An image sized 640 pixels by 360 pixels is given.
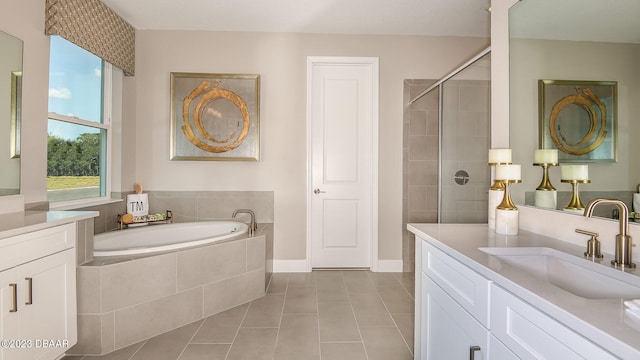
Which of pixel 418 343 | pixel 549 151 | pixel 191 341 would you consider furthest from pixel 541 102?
pixel 191 341

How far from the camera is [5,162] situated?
6.12 feet

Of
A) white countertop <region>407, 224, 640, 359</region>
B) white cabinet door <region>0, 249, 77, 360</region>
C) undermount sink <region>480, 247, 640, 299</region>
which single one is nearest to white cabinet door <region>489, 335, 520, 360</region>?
white countertop <region>407, 224, 640, 359</region>

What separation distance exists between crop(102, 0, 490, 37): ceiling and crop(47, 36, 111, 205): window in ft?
2.14

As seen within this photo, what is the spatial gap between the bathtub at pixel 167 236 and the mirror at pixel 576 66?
2.12 metres

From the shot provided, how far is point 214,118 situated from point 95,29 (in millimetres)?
1178

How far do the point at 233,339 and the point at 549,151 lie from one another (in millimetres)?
2016

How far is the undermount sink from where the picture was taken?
94 cm

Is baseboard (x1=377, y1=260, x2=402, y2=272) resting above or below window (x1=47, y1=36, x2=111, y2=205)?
below

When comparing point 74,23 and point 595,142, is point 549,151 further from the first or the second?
point 74,23

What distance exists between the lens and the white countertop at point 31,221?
1.35m

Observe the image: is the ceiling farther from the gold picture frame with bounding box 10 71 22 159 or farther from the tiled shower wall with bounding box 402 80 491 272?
the gold picture frame with bounding box 10 71 22 159

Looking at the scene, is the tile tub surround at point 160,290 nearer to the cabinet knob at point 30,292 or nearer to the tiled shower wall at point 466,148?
the cabinet knob at point 30,292

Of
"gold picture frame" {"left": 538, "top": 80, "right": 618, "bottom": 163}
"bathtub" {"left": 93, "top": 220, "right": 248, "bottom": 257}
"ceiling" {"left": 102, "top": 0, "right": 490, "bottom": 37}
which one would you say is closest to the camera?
"gold picture frame" {"left": 538, "top": 80, "right": 618, "bottom": 163}

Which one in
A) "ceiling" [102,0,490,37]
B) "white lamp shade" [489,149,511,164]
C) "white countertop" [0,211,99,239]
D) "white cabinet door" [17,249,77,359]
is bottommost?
"white cabinet door" [17,249,77,359]
